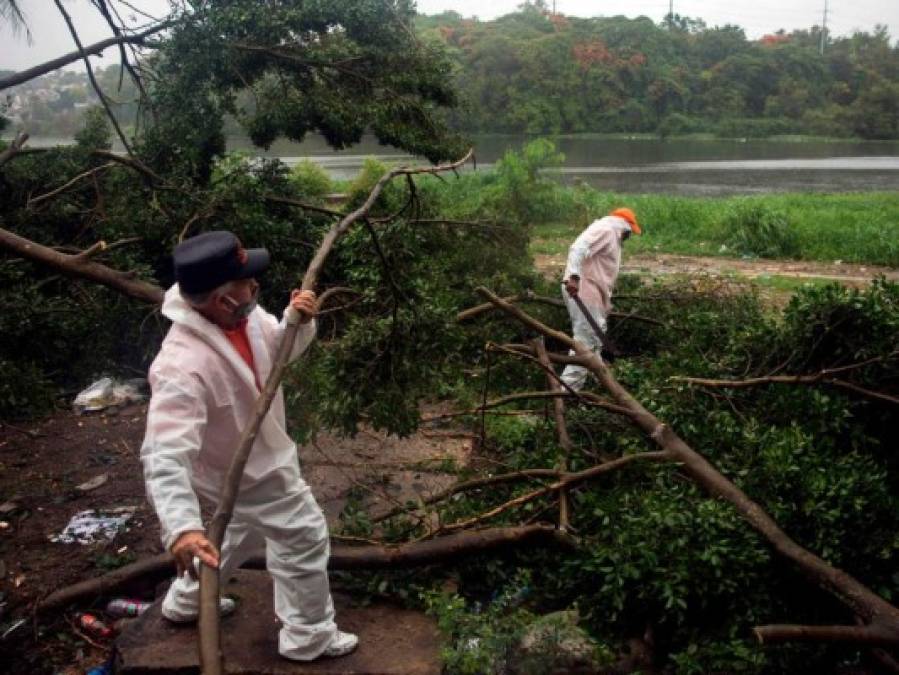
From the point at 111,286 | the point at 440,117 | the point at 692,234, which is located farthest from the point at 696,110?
the point at 111,286

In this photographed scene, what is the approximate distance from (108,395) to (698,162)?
35181mm

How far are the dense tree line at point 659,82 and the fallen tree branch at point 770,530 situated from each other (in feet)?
133

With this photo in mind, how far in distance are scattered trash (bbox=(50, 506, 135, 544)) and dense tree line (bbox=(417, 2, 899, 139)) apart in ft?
132

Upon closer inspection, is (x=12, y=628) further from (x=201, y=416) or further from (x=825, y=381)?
(x=825, y=381)

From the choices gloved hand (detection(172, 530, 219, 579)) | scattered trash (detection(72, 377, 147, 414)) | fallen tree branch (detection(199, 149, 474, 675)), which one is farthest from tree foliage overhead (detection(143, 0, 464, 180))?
gloved hand (detection(172, 530, 219, 579))

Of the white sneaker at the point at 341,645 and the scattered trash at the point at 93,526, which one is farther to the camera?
the scattered trash at the point at 93,526

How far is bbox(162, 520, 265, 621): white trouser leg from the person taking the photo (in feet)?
10.8

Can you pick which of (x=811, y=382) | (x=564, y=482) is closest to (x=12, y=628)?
(x=564, y=482)

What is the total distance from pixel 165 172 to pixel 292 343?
4684 mm

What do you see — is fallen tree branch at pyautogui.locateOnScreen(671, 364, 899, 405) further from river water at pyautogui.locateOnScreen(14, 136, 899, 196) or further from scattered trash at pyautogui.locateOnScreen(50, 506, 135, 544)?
river water at pyautogui.locateOnScreen(14, 136, 899, 196)

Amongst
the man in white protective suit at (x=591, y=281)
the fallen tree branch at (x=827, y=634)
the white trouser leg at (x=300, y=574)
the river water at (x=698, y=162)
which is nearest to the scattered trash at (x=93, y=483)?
the white trouser leg at (x=300, y=574)

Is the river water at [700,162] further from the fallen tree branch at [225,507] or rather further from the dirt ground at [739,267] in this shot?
the fallen tree branch at [225,507]

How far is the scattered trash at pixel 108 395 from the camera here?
6.53 m

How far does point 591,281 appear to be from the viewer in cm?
679
